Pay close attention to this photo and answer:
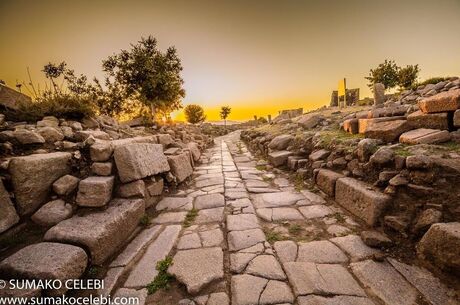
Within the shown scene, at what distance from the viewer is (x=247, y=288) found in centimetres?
194

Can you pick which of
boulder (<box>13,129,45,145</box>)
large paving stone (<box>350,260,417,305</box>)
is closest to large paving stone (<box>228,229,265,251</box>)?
large paving stone (<box>350,260,417,305</box>)

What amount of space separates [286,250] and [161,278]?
1420mm

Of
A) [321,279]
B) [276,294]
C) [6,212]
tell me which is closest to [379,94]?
[321,279]

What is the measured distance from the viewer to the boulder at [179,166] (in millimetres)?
4762

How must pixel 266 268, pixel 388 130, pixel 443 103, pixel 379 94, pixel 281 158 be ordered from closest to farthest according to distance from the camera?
1. pixel 266 268
2. pixel 443 103
3. pixel 388 130
4. pixel 281 158
5. pixel 379 94

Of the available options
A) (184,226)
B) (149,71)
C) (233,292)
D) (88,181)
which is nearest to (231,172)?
(184,226)

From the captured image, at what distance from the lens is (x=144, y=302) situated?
1.86m

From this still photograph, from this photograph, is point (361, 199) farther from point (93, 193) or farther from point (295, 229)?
point (93, 193)

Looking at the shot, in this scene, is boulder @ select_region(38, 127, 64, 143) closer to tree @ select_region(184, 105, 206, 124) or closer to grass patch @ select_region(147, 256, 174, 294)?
grass patch @ select_region(147, 256, 174, 294)

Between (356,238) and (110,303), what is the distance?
2753mm

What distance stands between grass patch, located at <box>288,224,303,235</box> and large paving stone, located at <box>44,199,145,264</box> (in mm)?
2234

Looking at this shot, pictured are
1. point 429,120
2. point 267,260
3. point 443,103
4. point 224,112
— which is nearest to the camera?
point 267,260

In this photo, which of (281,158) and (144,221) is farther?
(281,158)

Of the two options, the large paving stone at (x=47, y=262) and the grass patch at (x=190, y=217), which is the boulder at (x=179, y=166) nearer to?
the grass patch at (x=190, y=217)
